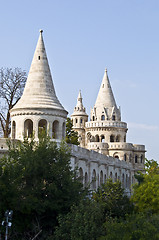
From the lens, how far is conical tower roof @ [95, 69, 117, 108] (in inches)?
2116

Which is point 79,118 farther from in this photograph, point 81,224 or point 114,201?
point 81,224

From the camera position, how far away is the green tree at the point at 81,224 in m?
17.8

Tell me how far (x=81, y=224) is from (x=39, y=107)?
9670 mm

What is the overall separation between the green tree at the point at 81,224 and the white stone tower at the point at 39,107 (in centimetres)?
749

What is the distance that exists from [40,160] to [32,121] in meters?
6.28

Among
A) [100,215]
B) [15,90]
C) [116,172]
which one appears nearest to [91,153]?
[15,90]

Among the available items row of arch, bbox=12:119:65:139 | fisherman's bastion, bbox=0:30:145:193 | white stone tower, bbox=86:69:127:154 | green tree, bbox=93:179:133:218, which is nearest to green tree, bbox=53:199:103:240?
fisherman's bastion, bbox=0:30:145:193

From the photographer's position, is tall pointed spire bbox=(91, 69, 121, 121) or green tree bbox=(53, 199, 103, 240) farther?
tall pointed spire bbox=(91, 69, 121, 121)

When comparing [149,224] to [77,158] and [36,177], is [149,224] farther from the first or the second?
[77,158]

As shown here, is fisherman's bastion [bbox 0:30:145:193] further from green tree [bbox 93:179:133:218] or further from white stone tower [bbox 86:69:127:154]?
green tree [bbox 93:179:133:218]

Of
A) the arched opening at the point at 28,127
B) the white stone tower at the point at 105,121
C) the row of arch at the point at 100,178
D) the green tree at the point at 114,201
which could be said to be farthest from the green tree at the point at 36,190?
the white stone tower at the point at 105,121

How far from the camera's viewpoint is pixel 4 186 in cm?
1880

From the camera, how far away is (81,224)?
710 inches

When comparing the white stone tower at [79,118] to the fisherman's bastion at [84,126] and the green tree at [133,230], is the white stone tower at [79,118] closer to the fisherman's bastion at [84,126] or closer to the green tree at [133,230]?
the fisherman's bastion at [84,126]
